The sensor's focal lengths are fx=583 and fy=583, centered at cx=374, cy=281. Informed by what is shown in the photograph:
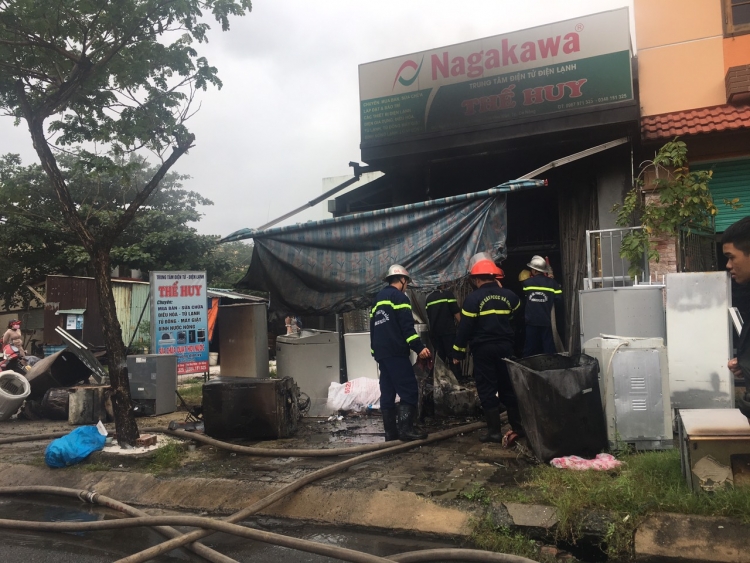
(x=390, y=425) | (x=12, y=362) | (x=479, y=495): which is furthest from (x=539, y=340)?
(x=12, y=362)

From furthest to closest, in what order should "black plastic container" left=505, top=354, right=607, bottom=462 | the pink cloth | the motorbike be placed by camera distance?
the motorbike < "black plastic container" left=505, top=354, right=607, bottom=462 < the pink cloth

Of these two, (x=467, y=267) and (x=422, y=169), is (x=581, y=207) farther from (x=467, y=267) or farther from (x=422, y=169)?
(x=467, y=267)

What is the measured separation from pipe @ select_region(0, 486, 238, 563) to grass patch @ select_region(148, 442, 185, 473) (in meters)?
0.75

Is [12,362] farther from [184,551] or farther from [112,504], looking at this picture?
[184,551]

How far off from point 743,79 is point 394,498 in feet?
24.4

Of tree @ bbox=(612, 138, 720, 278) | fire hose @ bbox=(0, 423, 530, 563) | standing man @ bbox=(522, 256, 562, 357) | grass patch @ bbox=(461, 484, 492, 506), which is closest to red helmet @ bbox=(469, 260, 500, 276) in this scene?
standing man @ bbox=(522, 256, 562, 357)

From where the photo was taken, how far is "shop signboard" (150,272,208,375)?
31.0 feet

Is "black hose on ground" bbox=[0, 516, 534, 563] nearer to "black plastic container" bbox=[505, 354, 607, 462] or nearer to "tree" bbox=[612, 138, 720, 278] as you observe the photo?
"black plastic container" bbox=[505, 354, 607, 462]

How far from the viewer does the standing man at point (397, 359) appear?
620 centimetres

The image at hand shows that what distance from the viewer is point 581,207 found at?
30.1 feet

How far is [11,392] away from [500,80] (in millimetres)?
9264

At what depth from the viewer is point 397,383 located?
6.27 metres

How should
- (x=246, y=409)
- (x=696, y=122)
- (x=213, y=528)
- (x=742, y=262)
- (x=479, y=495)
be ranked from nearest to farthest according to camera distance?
(x=742, y=262) < (x=213, y=528) < (x=479, y=495) < (x=246, y=409) < (x=696, y=122)

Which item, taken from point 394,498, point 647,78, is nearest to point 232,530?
point 394,498
